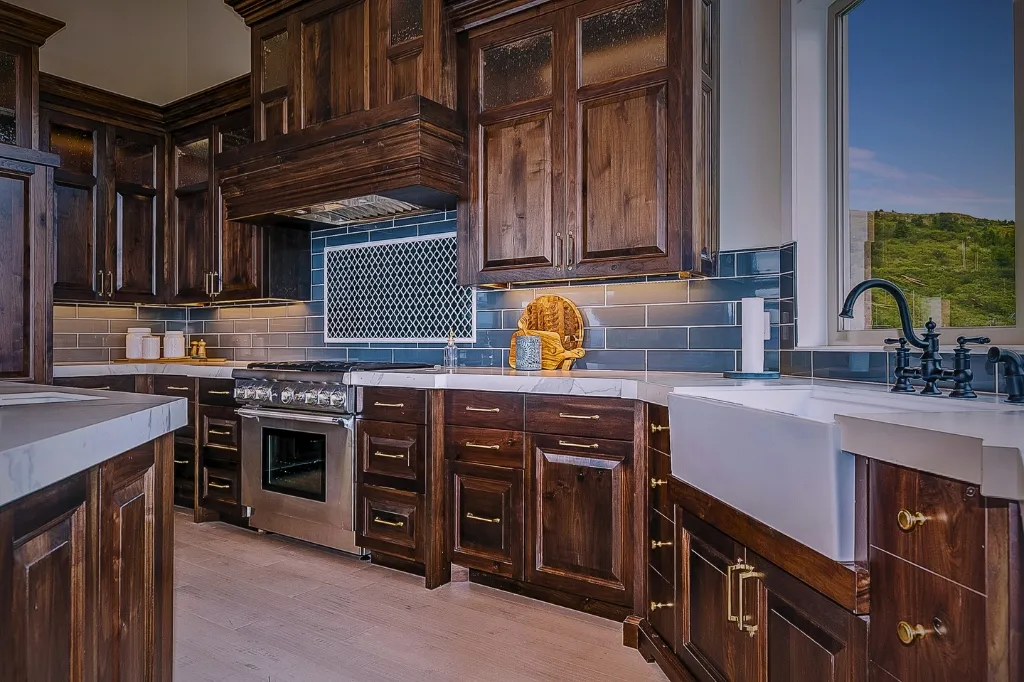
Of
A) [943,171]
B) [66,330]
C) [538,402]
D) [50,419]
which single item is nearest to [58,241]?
[66,330]

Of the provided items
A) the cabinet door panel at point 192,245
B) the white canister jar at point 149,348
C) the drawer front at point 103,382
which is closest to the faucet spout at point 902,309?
the drawer front at point 103,382

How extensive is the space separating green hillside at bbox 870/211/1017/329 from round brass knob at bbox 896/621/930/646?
3.52 ft

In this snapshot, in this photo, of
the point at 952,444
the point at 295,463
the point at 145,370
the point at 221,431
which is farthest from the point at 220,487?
the point at 952,444

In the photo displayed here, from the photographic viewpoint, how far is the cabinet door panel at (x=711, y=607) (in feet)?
4.83

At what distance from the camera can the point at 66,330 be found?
166 inches

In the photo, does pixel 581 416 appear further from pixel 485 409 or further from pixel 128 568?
pixel 128 568

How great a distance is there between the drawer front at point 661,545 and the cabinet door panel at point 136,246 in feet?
11.9

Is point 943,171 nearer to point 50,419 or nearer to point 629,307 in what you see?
point 629,307

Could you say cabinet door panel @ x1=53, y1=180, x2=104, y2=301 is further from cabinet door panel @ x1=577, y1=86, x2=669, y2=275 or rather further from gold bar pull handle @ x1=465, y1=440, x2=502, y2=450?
cabinet door panel @ x1=577, y1=86, x2=669, y2=275

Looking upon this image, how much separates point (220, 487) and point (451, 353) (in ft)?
4.92

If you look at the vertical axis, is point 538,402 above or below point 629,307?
below

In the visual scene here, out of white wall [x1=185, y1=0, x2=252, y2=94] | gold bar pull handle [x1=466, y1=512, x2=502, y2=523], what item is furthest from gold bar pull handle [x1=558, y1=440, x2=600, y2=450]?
white wall [x1=185, y1=0, x2=252, y2=94]

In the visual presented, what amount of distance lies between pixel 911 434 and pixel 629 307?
1980 millimetres

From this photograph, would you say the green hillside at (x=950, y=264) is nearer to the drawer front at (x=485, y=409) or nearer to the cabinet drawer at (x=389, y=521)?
the drawer front at (x=485, y=409)
